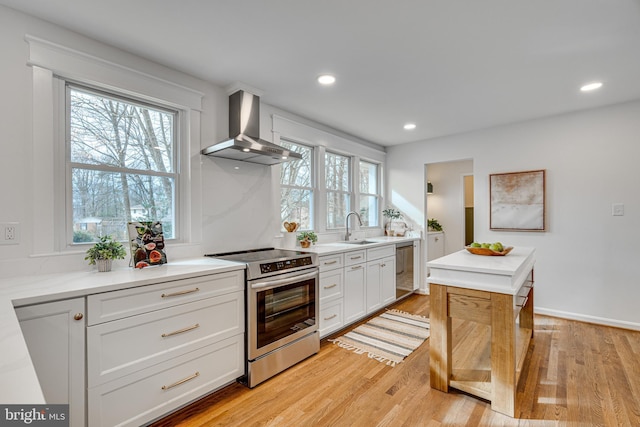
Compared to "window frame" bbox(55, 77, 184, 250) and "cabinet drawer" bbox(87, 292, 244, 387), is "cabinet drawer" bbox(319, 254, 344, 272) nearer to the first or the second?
"cabinet drawer" bbox(87, 292, 244, 387)

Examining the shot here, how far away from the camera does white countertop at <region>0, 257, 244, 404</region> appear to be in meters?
0.65

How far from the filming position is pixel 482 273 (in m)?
1.99

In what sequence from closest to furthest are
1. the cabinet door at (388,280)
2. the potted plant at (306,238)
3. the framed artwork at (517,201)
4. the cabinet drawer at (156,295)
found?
the cabinet drawer at (156,295) < the potted plant at (306,238) < the framed artwork at (517,201) < the cabinet door at (388,280)

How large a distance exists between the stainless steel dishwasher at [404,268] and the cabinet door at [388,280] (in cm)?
12

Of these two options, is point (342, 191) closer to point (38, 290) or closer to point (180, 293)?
point (180, 293)

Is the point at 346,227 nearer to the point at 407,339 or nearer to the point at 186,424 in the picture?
the point at 407,339

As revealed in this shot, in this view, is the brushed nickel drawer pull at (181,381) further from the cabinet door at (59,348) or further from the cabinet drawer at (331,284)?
the cabinet drawer at (331,284)

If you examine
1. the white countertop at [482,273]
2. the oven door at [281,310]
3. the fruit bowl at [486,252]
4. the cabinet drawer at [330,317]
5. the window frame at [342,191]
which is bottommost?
the cabinet drawer at [330,317]

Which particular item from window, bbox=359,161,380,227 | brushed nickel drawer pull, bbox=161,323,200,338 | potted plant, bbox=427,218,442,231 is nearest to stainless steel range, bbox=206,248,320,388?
brushed nickel drawer pull, bbox=161,323,200,338

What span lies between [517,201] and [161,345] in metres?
4.21

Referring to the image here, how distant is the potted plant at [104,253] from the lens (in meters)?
1.91

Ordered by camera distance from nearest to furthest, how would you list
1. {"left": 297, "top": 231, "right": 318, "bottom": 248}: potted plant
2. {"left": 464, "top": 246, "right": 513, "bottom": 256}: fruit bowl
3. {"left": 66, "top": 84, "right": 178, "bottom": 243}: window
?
{"left": 66, "top": 84, "right": 178, "bottom": 243}: window
{"left": 464, "top": 246, "right": 513, "bottom": 256}: fruit bowl
{"left": 297, "top": 231, "right": 318, "bottom": 248}: potted plant

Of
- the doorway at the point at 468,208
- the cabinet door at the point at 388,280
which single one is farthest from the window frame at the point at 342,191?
the doorway at the point at 468,208

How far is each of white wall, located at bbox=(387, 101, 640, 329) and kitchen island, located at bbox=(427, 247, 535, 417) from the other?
1618 millimetres
